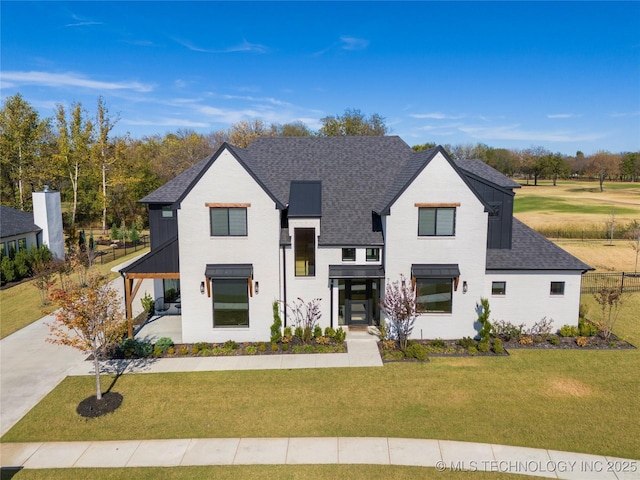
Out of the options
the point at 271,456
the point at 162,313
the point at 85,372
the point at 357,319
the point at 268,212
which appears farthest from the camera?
the point at 162,313

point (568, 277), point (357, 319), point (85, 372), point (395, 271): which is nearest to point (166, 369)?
point (85, 372)

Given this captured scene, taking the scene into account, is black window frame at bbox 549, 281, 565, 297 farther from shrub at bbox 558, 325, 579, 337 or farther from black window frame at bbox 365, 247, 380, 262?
black window frame at bbox 365, 247, 380, 262

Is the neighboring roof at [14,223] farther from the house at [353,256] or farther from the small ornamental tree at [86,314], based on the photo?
the small ornamental tree at [86,314]

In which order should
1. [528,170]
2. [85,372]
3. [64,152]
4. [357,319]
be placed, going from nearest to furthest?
[85,372] → [357,319] → [64,152] → [528,170]

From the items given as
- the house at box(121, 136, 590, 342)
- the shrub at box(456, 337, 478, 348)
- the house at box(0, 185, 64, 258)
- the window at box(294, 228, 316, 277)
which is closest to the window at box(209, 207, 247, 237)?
the house at box(121, 136, 590, 342)

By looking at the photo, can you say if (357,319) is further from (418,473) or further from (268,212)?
(418,473)

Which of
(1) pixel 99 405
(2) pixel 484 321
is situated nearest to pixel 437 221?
(2) pixel 484 321

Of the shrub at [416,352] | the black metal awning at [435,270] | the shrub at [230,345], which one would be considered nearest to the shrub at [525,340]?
the black metal awning at [435,270]
